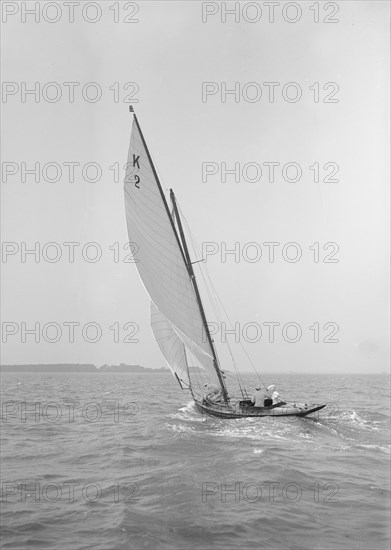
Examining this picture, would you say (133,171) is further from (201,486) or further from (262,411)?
(201,486)

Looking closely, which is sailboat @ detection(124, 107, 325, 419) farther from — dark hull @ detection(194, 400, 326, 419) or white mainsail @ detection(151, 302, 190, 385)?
white mainsail @ detection(151, 302, 190, 385)

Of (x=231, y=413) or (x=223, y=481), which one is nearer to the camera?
(x=223, y=481)

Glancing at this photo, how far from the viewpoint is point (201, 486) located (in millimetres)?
13875

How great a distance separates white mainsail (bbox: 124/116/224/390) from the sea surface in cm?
605

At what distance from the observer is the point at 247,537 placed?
10008 millimetres

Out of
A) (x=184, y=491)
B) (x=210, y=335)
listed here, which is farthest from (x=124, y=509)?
(x=210, y=335)

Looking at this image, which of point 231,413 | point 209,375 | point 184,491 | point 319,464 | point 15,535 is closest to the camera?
point 15,535

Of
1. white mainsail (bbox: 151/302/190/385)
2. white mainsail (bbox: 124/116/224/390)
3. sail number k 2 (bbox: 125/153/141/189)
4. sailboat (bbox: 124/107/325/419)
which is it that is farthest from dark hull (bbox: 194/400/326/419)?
sail number k 2 (bbox: 125/153/141/189)

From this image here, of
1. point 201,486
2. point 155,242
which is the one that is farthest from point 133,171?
point 201,486

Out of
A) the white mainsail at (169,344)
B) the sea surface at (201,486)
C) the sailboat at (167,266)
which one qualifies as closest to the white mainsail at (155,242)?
the sailboat at (167,266)

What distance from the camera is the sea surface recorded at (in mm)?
10133

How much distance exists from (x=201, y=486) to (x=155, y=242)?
504 inches

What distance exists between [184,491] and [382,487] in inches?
222

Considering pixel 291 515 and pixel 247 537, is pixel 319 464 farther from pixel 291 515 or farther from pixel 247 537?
pixel 247 537
